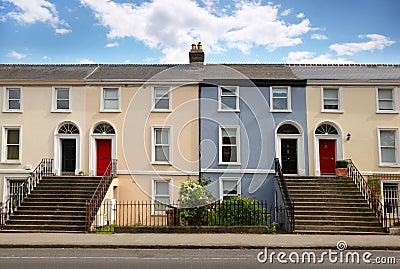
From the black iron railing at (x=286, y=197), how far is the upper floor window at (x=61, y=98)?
11090 millimetres

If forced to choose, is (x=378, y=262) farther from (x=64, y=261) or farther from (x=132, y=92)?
(x=132, y=92)

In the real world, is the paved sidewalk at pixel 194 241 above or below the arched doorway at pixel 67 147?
below

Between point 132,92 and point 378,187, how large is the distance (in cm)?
1324

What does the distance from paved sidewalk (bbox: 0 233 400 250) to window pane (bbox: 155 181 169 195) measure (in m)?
6.24

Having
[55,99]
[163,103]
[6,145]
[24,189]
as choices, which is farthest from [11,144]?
[163,103]

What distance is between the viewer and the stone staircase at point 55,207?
15336 mm

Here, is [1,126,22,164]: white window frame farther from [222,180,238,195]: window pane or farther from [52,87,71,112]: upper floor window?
[222,180,238,195]: window pane

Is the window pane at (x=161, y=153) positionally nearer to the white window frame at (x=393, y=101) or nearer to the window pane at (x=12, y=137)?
the window pane at (x=12, y=137)

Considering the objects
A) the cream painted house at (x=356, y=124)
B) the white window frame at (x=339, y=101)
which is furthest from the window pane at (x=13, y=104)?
the white window frame at (x=339, y=101)

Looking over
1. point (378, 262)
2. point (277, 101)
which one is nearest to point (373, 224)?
point (378, 262)

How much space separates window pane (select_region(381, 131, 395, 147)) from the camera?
20078 millimetres

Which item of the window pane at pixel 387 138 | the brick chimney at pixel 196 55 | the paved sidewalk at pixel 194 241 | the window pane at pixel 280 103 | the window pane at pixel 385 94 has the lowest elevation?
the paved sidewalk at pixel 194 241

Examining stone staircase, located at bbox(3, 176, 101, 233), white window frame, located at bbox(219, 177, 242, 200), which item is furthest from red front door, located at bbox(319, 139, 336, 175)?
stone staircase, located at bbox(3, 176, 101, 233)

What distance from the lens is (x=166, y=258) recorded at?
410 inches
